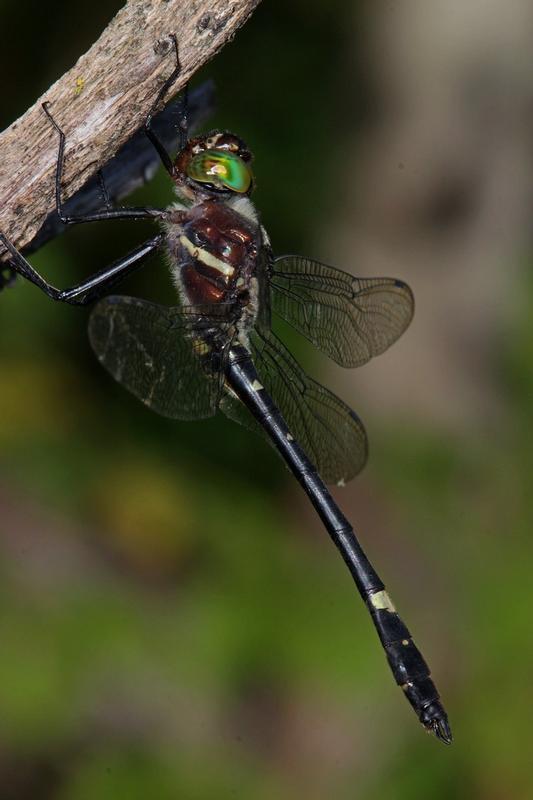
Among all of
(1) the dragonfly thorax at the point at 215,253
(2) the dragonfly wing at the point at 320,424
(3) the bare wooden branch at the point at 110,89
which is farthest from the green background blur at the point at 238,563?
(3) the bare wooden branch at the point at 110,89

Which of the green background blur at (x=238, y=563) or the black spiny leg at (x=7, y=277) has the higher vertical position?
the black spiny leg at (x=7, y=277)

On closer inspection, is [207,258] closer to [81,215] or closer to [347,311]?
[81,215]

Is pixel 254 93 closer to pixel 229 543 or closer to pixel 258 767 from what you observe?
pixel 229 543

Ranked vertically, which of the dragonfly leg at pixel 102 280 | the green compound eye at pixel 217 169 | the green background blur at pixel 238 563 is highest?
the green compound eye at pixel 217 169

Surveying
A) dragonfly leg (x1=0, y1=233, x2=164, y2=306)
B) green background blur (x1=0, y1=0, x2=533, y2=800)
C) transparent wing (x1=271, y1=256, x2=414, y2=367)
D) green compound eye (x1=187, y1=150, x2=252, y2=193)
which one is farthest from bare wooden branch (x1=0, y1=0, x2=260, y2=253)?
green background blur (x1=0, y1=0, x2=533, y2=800)

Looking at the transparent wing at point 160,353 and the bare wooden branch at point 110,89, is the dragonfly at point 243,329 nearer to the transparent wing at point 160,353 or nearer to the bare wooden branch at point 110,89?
the transparent wing at point 160,353

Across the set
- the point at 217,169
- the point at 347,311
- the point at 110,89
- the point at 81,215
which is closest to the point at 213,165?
the point at 217,169

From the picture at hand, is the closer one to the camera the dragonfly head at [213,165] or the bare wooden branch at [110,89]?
the bare wooden branch at [110,89]

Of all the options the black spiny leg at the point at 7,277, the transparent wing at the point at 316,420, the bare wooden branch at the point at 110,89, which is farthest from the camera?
the transparent wing at the point at 316,420
